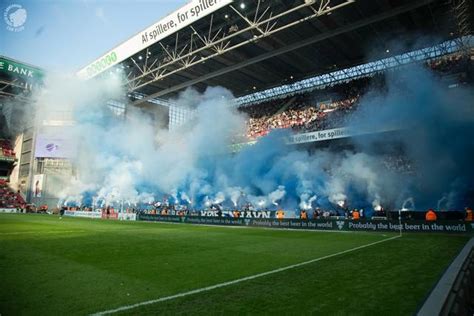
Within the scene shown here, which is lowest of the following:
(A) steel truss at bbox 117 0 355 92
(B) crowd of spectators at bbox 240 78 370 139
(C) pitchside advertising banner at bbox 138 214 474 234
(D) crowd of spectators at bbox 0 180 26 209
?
(C) pitchside advertising banner at bbox 138 214 474 234

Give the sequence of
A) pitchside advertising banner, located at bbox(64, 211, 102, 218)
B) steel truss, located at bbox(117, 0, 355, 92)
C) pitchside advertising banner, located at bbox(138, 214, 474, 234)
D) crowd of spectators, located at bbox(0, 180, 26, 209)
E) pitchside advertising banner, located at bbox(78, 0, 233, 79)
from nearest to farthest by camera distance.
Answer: pitchside advertising banner, located at bbox(138, 214, 474, 234), steel truss, located at bbox(117, 0, 355, 92), pitchside advertising banner, located at bbox(78, 0, 233, 79), pitchside advertising banner, located at bbox(64, 211, 102, 218), crowd of spectators, located at bbox(0, 180, 26, 209)

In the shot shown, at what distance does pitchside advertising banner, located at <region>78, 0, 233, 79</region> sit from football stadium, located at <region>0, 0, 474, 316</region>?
149 millimetres

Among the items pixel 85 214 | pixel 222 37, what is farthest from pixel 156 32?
pixel 85 214

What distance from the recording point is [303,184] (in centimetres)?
2670

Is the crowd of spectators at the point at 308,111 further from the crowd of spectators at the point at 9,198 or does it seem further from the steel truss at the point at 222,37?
the crowd of spectators at the point at 9,198

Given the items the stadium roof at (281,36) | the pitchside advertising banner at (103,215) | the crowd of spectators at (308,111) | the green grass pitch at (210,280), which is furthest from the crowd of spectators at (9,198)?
the green grass pitch at (210,280)

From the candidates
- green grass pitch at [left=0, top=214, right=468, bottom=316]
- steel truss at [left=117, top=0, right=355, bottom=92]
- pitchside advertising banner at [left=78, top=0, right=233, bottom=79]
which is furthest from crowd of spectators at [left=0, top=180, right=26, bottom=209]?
green grass pitch at [left=0, top=214, right=468, bottom=316]

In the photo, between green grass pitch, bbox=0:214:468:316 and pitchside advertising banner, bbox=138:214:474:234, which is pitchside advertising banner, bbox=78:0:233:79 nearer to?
A: pitchside advertising banner, bbox=138:214:474:234

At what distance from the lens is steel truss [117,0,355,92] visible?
19.7 m

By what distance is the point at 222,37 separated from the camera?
84.5 feet

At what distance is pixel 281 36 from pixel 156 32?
9.80 metres

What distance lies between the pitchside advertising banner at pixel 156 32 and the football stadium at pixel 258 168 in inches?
5.8

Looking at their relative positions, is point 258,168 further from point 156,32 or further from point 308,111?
point 156,32

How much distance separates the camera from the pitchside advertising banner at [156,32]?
21188 millimetres
